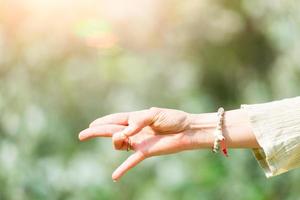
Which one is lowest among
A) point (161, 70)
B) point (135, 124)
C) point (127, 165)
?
point (161, 70)

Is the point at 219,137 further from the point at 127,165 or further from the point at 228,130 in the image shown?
the point at 127,165

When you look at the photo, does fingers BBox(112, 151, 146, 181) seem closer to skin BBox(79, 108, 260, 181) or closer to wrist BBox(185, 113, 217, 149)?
skin BBox(79, 108, 260, 181)

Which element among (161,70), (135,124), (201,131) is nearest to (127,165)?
(135,124)

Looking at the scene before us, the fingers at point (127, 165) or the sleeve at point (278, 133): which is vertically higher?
the sleeve at point (278, 133)

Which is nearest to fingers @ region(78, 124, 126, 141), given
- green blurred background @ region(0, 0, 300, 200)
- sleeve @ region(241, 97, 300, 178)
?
sleeve @ region(241, 97, 300, 178)

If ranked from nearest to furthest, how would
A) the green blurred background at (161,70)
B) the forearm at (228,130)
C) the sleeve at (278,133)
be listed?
the sleeve at (278,133) → the forearm at (228,130) → the green blurred background at (161,70)

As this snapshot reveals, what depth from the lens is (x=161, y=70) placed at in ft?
12.4

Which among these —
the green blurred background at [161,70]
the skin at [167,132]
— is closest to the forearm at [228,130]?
the skin at [167,132]

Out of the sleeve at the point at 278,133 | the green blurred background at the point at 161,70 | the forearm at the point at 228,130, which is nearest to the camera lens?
the sleeve at the point at 278,133

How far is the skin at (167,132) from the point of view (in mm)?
1828

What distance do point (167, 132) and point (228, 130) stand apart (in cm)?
17

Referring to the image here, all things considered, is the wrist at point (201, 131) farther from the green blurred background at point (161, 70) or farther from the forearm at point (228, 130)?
the green blurred background at point (161, 70)

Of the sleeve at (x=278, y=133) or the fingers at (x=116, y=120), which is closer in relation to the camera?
the sleeve at (x=278, y=133)

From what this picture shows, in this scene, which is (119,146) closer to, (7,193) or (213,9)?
(213,9)
